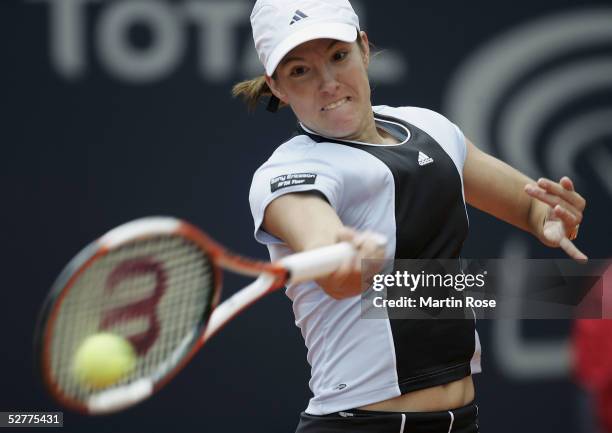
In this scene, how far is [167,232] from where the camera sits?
92.0 inches

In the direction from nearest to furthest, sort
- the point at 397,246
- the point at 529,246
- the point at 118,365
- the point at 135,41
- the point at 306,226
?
the point at 118,365 < the point at 306,226 < the point at 397,246 < the point at 135,41 < the point at 529,246

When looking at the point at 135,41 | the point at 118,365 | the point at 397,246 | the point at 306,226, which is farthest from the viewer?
the point at 135,41

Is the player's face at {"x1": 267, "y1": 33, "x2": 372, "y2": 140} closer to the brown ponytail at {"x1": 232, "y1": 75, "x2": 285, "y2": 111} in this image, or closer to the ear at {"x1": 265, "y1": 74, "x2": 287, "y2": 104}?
the ear at {"x1": 265, "y1": 74, "x2": 287, "y2": 104}

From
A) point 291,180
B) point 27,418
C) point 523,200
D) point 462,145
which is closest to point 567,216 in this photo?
point 523,200

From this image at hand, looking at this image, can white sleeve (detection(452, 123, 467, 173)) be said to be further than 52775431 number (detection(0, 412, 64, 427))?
No

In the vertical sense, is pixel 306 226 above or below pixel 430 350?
above

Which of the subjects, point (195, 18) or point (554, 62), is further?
point (554, 62)

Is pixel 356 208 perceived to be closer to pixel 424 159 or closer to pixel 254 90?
pixel 424 159

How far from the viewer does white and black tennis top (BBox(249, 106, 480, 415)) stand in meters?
2.79

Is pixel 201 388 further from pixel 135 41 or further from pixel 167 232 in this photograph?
pixel 167 232

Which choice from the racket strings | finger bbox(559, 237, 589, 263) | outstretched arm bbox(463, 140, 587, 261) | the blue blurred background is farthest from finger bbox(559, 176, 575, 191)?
the blue blurred background

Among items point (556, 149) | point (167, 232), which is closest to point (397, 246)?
point (167, 232)

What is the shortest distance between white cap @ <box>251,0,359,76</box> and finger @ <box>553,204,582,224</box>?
70cm

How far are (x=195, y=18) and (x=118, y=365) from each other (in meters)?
2.74
